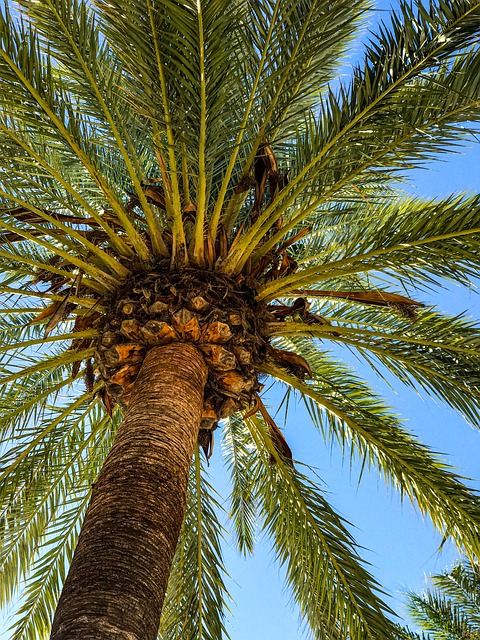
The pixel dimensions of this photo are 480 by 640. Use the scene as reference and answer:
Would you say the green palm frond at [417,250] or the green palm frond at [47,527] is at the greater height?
the green palm frond at [417,250]

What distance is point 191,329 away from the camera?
5035 millimetres

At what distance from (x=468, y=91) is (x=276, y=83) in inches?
51.5

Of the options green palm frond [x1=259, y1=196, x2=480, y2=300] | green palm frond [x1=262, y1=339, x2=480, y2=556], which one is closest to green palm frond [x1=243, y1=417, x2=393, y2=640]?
green palm frond [x1=262, y1=339, x2=480, y2=556]

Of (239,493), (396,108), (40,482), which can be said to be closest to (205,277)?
(396,108)

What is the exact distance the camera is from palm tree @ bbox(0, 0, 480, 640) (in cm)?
432

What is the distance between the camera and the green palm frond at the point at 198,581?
5.89m

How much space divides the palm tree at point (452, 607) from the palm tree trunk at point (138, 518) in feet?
25.1

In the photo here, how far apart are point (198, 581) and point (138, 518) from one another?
2926mm

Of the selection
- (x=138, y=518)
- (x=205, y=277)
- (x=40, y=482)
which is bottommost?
(x=138, y=518)

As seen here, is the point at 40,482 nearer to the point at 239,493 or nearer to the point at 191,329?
the point at 191,329

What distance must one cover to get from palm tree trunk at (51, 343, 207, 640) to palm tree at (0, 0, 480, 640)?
15 mm

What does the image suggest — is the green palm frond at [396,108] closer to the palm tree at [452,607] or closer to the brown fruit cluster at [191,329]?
the brown fruit cluster at [191,329]

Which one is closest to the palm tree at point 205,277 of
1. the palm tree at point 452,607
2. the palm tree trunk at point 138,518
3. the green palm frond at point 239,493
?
the palm tree trunk at point 138,518

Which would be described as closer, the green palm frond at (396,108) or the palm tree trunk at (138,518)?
the palm tree trunk at (138,518)
